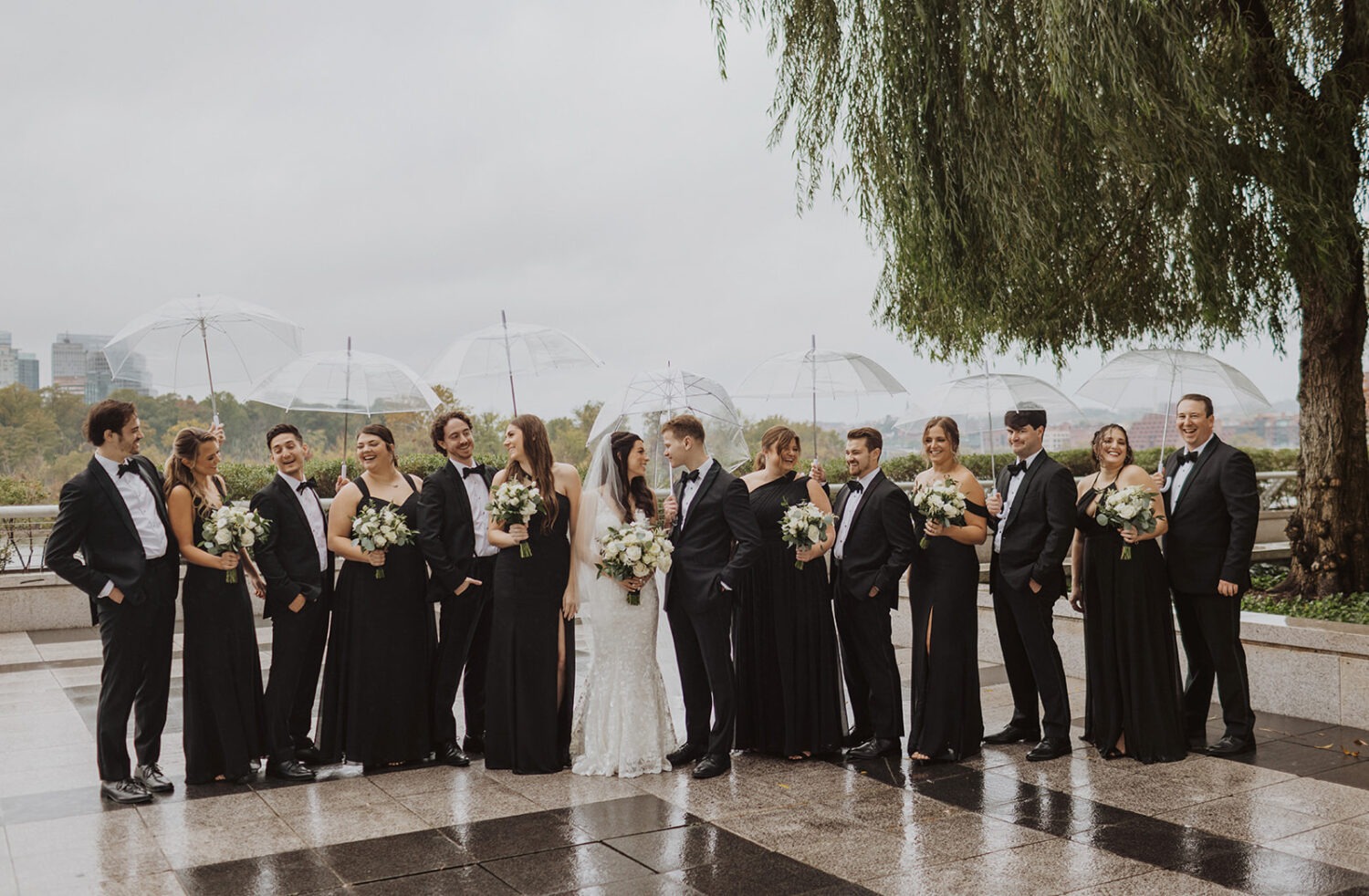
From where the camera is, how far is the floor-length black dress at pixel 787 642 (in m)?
6.55

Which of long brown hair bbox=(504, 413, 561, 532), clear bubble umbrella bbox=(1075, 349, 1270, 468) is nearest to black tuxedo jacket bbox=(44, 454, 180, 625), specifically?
long brown hair bbox=(504, 413, 561, 532)

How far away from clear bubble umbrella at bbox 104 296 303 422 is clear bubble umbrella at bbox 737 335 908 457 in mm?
3465

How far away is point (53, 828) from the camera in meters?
5.38

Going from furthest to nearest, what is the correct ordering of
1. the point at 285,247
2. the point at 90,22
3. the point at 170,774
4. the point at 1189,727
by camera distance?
the point at 285,247
the point at 90,22
the point at 1189,727
the point at 170,774

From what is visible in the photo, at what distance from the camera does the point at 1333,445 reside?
9203 mm

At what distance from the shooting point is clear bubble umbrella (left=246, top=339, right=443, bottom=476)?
7918mm

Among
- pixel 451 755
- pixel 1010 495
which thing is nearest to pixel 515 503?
pixel 451 755

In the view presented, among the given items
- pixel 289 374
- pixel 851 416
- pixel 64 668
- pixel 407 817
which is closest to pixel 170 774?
pixel 407 817

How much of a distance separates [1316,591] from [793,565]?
210 inches

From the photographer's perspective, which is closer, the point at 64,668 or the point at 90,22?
the point at 64,668

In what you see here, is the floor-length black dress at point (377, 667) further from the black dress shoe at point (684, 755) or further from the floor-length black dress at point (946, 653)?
the floor-length black dress at point (946, 653)

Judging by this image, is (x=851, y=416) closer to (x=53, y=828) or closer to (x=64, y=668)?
(x=53, y=828)

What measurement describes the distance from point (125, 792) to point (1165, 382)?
24.6 feet

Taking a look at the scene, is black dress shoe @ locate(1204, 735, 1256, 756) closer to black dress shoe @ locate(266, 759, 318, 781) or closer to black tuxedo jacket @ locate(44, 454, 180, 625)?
black dress shoe @ locate(266, 759, 318, 781)
